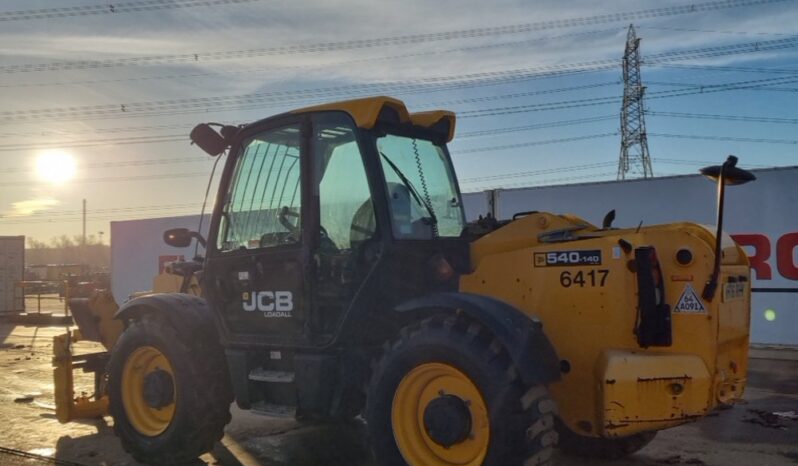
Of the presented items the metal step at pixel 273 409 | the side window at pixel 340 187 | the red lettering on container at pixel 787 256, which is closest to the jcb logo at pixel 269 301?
the side window at pixel 340 187

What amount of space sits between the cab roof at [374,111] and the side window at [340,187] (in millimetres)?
73

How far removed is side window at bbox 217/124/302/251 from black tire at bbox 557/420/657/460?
2.57 meters

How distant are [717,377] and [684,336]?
329 millimetres

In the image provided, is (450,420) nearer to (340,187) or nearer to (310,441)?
(340,187)

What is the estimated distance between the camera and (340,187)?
525cm

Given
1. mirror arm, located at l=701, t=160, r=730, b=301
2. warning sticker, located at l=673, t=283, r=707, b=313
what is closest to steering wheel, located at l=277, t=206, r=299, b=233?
warning sticker, located at l=673, t=283, r=707, b=313

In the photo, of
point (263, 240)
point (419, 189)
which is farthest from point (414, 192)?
point (263, 240)

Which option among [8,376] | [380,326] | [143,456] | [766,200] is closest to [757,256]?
[766,200]

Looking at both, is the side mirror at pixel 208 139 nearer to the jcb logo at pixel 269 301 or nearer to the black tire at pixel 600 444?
the jcb logo at pixel 269 301

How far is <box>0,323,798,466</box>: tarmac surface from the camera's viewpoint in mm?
5969

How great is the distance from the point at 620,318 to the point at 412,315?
1.30 metres

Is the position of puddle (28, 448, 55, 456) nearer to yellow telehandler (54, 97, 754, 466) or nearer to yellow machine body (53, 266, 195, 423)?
yellow machine body (53, 266, 195, 423)

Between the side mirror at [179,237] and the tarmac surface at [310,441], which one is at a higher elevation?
the side mirror at [179,237]

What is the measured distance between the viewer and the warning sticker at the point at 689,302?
4.35m
